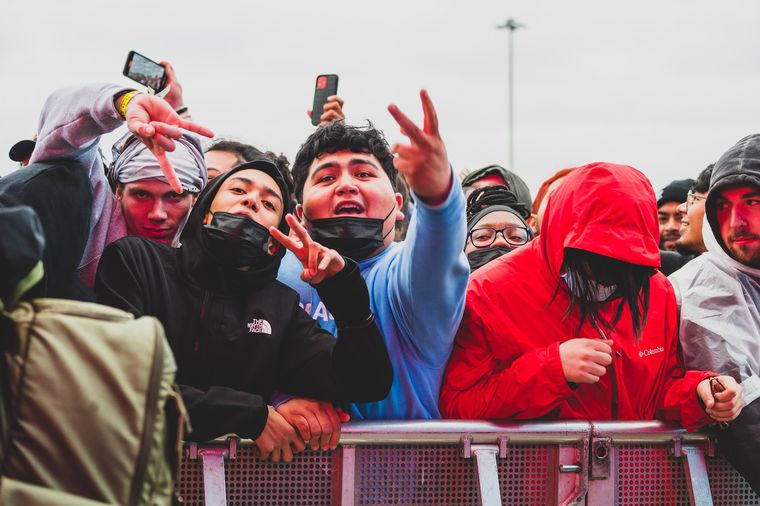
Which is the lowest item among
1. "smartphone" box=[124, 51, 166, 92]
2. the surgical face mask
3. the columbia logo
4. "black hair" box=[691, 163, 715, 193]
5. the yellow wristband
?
the columbia logo

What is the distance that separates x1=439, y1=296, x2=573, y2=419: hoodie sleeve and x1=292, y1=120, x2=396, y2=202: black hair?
0.84 meters

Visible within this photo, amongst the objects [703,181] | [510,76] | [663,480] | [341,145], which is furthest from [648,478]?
[510,76]

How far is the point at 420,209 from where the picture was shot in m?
2.67

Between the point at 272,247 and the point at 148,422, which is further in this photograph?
the point at 272,247

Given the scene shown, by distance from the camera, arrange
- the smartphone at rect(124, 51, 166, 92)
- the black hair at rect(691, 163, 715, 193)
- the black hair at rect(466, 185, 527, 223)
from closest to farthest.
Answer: the smartphone at rect(124, 51, 166, 92)
the black hair at rect(466, 185, 527, 223)
the black hair at rect(691, 163, 715, 193)

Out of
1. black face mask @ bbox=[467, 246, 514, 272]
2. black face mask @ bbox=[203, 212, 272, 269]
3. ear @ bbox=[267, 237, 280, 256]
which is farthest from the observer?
black face mask @ bbox=[467, 246, 514, 272]

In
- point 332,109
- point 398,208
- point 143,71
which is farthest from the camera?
point 332,109

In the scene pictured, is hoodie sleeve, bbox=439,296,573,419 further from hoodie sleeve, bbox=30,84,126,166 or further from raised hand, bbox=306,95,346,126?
raised hand, bbox=306,95,346,126

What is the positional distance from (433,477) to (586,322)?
2.82 ft

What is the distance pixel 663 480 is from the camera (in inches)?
117

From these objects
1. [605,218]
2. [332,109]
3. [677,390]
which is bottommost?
[677,390]

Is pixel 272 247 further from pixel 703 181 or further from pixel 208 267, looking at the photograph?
pixel 703 181

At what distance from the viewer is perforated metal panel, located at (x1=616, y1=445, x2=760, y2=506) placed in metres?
2.92

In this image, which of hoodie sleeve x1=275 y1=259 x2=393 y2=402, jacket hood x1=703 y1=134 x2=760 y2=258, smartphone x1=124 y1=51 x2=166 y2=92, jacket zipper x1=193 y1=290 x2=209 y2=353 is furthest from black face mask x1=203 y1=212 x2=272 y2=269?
jacket hood x1=703 y1=134 x2=760 y2=258
